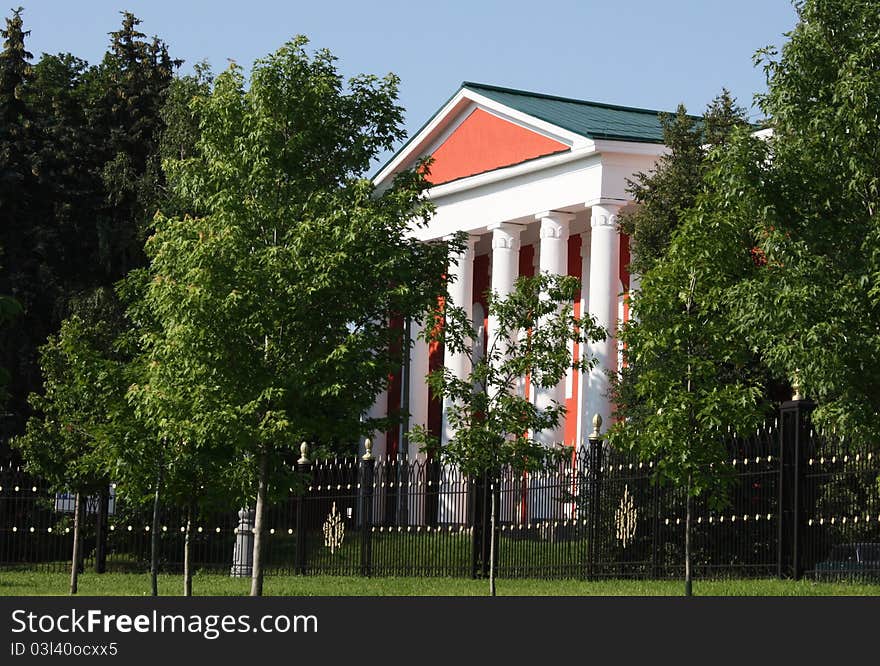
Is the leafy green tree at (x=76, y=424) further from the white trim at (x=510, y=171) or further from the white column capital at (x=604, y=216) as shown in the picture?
the white column capital at (x=604, y=216)

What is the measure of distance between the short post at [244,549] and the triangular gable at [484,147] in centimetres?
1268

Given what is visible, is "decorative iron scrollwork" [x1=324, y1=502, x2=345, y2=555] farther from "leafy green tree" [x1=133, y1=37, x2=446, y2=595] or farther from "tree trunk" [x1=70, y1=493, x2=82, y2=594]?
"leafy green tree" [x1=133, y1=37, x2=446, y2=595]

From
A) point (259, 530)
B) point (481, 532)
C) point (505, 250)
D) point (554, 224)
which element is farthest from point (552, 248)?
point (259, 530)

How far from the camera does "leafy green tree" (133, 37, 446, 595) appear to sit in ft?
62.6

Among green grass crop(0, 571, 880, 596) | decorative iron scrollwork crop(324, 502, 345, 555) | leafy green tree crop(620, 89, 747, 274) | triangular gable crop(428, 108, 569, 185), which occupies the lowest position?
green grass crop(0, 571, 880, 596)

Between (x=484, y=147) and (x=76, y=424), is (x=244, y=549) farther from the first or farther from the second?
(x=484, y=147)

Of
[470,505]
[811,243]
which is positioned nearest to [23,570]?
[470,505]

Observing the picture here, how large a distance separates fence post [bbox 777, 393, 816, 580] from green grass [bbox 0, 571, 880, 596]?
58 centimetres

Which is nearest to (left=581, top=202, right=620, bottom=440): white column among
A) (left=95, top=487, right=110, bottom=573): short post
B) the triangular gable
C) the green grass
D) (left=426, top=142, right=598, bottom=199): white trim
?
(left=426, top=142, right=598, bottom=199): white trim

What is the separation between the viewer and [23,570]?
105ft

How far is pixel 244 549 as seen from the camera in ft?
99.2

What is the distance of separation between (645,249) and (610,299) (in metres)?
6.74
